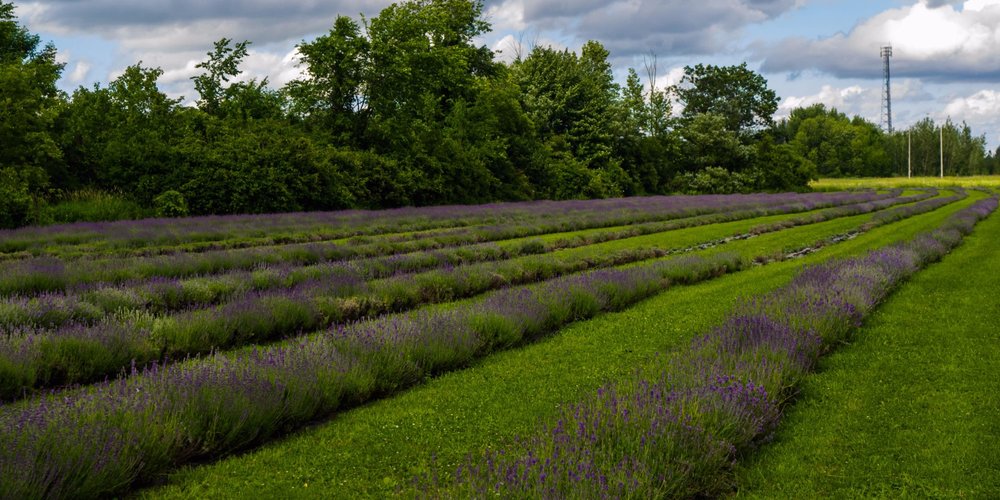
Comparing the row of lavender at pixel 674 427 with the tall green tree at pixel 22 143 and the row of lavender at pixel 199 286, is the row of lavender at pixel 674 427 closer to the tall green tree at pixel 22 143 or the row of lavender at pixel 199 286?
the row of lavender at pixel 199 286

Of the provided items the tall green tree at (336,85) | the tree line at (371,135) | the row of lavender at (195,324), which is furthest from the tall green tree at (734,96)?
the row of lavender at (195,324)

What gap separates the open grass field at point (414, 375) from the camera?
12.5ft

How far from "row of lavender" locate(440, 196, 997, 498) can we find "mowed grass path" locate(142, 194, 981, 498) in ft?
1.56

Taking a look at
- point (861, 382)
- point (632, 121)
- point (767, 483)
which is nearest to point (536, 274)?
point (861, 382)

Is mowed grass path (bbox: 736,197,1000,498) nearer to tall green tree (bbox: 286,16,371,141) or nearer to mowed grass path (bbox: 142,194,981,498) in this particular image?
mowed grass path (bbox: 142,194,981,498)

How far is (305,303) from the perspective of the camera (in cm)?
840

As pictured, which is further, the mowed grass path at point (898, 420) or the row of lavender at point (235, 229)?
the row of lavender at point (235, 229)

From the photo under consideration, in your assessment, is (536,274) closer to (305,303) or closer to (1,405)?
(305,303)

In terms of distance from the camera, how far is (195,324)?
7.05m

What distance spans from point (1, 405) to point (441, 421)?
11.3 ft

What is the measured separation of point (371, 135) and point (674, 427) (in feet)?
108

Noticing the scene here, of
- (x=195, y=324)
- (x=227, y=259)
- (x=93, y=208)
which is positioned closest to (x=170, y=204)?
(x=93, y=208)

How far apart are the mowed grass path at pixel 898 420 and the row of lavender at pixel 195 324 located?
4.72 m

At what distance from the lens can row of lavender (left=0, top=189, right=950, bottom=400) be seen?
232 inches
